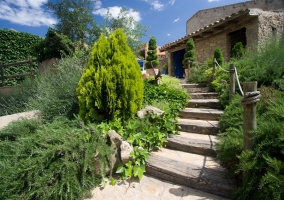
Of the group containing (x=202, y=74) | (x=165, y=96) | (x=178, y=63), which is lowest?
(x=165, y=96)

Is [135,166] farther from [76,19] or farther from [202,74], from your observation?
[76,19]

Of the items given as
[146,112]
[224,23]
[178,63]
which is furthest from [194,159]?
[178,63]

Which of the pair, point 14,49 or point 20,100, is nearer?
point 20,100

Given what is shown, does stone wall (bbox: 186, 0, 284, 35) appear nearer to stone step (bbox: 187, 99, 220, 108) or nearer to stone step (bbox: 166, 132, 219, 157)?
stone step (bbox: 187, 99, 220, 108)

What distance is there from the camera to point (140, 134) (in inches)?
107

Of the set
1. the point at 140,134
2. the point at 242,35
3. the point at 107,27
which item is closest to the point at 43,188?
the point at 140,134

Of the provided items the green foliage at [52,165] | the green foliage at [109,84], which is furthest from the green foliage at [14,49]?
the green foliage at [52,165]

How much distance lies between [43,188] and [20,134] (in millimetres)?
1224

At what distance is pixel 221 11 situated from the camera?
12.2 meters

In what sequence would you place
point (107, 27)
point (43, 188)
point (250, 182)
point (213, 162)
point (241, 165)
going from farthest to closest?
point (107, 27) < point (213, 162) < point (43, 188) < point (241, 165) < point (250, 182)

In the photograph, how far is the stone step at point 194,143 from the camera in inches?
107

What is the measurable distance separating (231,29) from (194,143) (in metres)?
7.45

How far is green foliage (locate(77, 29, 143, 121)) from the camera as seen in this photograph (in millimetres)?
2732

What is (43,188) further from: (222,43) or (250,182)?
(222,43)
